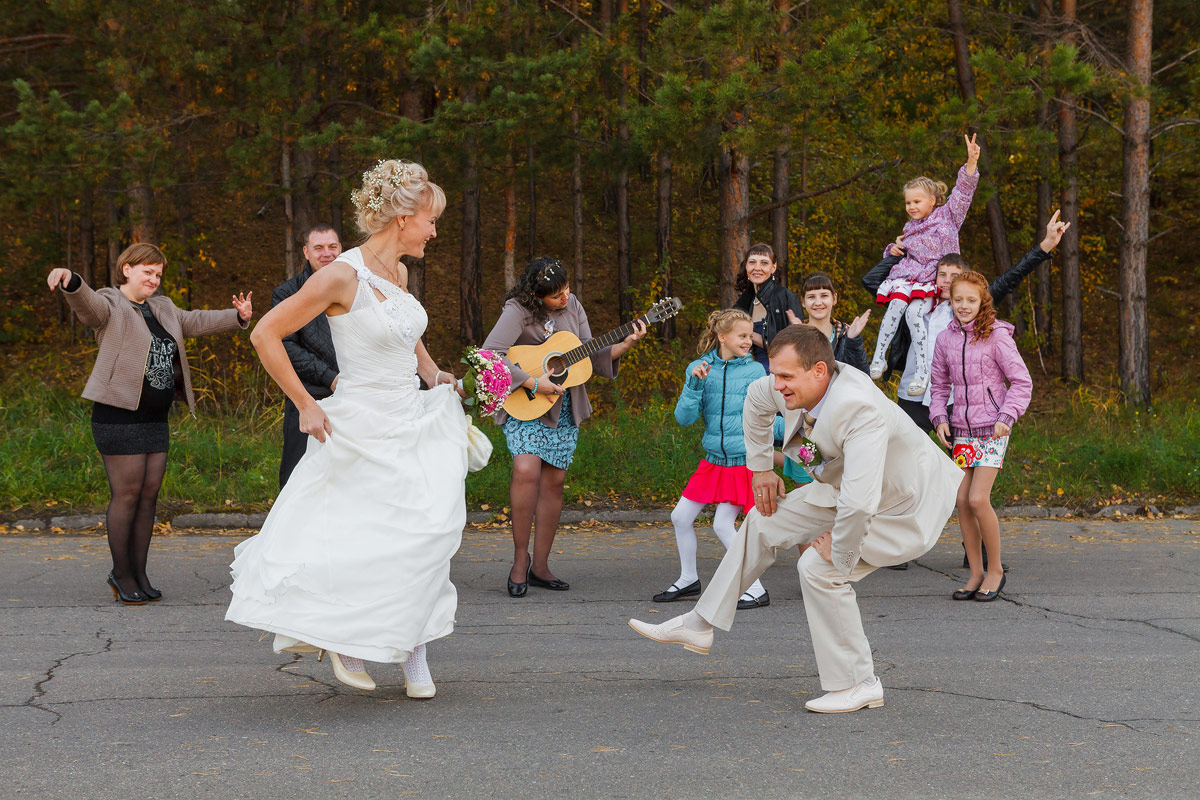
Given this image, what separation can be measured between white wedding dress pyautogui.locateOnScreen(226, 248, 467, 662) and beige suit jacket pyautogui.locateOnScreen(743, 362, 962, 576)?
5.26 ft

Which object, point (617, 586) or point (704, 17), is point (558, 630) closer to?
point (617, 586)

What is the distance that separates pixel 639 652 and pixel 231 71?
15626 millimetres

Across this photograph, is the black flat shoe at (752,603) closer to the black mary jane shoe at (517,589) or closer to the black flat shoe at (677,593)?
the black flat shoe at (677,593)

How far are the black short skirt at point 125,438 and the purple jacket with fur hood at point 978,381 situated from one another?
4.98 meters

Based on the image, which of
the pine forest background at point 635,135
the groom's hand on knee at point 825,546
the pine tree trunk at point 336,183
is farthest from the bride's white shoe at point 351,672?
the pine tree trunk at point 336,183

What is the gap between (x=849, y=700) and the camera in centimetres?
486

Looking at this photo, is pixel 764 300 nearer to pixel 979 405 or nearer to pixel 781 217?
pixel 979 405

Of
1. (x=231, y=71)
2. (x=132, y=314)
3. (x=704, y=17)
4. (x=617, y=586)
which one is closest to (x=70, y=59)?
(x=231, y=71)

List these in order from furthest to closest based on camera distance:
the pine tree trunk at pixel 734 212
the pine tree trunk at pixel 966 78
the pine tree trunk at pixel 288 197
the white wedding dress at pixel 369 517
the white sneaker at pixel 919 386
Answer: the pine tree trunk at pixel 966 78
the pine tree trunk at pixel 288 197
the pine tree trunk at pixel 734 212
the white sneaker at pixel 919 386
the white wedding dress at pixel 369 517

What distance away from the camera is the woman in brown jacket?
22.8ft

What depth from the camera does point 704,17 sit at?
13930 mm

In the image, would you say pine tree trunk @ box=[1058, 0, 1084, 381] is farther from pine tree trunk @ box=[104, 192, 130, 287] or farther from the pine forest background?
pine tree trunk @ box=[104, 192, 130, 287]

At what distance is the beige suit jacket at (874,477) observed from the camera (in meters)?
4.64

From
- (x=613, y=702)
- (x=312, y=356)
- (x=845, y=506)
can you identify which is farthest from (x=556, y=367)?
(x=845, y=506)
